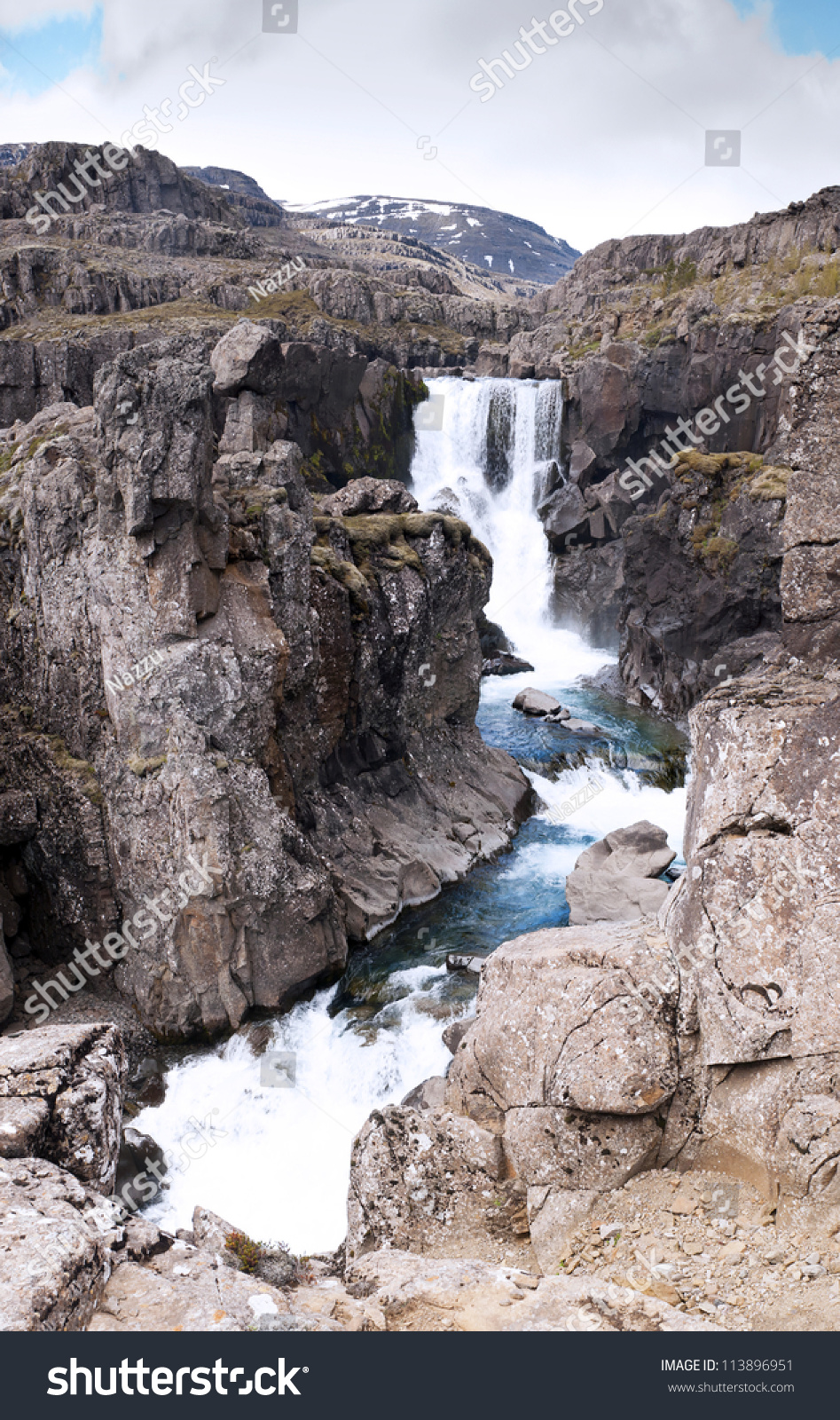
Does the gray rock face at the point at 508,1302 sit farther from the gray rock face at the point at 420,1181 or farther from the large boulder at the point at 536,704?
the large boulder at the point at 536,704

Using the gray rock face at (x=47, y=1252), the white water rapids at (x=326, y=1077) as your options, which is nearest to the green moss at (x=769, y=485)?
the white water rapids at (x=326, y=1077)

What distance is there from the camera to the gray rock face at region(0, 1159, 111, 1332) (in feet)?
19.5

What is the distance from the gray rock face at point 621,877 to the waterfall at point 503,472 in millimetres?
26375

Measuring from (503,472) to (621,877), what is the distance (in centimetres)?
3531

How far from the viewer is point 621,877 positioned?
22.2 meters

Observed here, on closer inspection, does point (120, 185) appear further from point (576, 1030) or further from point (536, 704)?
point (576, 1030)

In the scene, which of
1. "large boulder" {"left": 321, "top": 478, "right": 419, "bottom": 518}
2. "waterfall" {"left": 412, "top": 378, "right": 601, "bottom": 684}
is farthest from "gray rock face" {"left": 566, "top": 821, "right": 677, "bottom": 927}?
"waterfall" {"left": 412, "top": 378, "right": 601, "bottom": 684}

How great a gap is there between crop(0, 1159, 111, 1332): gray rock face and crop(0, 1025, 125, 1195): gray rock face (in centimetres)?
40

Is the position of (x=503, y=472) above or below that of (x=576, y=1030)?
above

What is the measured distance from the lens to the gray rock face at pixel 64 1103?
809cm

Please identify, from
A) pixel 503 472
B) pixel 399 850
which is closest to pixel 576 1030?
pixel 399 850

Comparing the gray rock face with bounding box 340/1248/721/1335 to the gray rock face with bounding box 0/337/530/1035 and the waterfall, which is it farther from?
the waterfall

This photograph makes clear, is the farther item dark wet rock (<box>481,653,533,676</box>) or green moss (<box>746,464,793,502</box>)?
dark wet rock (<box>481,653,533,676</box>)

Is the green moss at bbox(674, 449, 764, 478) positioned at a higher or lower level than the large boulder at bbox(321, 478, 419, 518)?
higher
